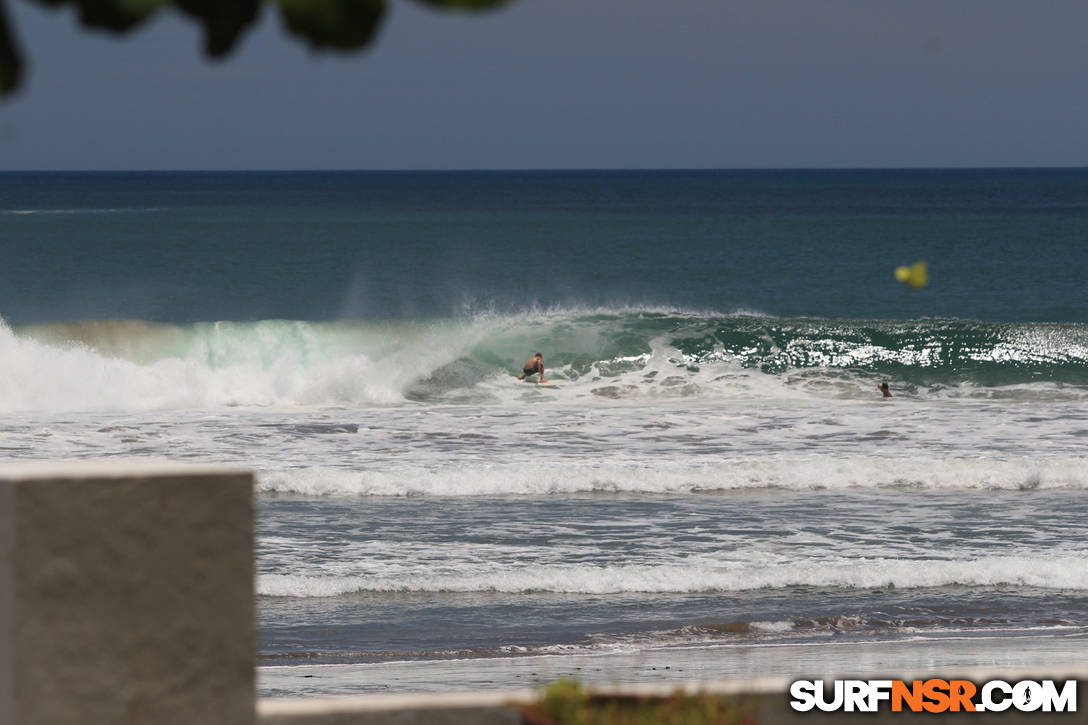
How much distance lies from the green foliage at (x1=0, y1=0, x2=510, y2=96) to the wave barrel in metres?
1.53

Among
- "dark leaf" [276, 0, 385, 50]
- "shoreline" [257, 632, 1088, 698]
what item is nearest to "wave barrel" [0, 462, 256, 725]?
"dark leaf" [276, 0, 385, 50]

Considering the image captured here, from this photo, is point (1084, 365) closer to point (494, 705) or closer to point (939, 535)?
point (939, 535)

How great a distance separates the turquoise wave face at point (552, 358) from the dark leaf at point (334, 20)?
830 inches

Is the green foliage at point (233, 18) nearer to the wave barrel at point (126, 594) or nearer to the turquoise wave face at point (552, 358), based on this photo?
the wave barrel at point (126, 594)

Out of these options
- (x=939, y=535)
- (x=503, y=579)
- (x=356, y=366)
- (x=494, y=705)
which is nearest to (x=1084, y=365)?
(x=356, y=366)

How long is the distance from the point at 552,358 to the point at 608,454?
11182 mm

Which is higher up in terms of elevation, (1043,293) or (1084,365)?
(1043,293)

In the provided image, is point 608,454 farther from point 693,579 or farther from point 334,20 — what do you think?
point 334,20

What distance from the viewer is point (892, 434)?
1828cm

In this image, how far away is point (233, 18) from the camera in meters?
2.14

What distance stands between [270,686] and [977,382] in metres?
21.3

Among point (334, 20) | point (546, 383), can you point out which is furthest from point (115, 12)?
point (546, 383)

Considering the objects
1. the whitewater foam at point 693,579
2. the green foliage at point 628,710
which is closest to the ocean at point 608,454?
the whitewater foam at point 693,579

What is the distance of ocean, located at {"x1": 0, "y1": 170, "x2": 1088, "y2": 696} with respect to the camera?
8.88 m
